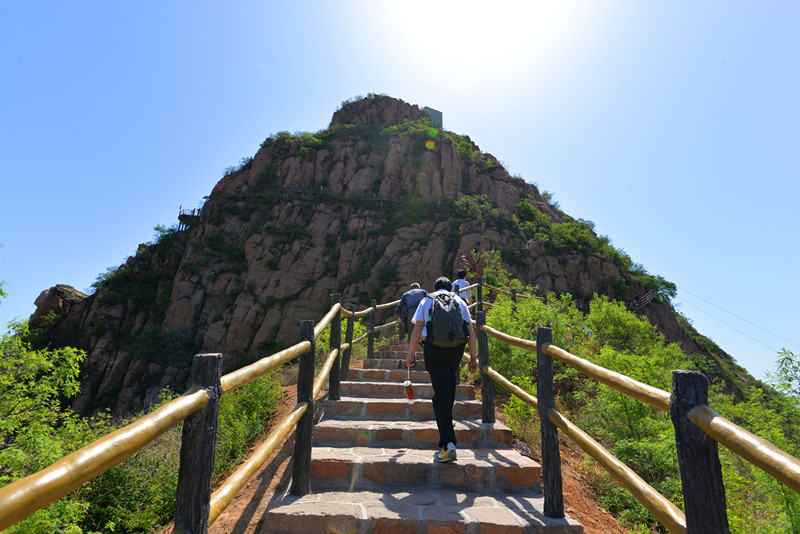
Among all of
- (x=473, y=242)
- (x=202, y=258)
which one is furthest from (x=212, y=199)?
(x=473, y=242)

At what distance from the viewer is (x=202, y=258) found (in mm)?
29609

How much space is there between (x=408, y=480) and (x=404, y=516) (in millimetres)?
626

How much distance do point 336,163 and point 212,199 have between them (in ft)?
38.4

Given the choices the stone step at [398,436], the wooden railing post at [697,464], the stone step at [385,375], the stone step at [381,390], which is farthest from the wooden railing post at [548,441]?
the stone step at [385,375]

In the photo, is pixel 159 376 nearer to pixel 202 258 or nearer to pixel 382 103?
pixel 202 258

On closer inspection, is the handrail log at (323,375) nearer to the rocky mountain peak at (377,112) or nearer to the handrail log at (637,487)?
the handrail log at (637,487)

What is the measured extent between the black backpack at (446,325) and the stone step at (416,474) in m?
1.05

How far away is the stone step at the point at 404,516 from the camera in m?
2.38

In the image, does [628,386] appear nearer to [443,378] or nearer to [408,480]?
[443,378]

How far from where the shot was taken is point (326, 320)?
3.84 metres

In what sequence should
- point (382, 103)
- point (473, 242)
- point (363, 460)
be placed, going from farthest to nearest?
point (382, 103)
point (473, 242)
point (363, 460)

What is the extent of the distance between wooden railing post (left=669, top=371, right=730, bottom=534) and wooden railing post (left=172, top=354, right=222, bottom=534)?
1.82 metres

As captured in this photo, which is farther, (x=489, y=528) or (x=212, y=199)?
(x=212, y=199)

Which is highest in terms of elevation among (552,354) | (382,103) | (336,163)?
(382,103)
